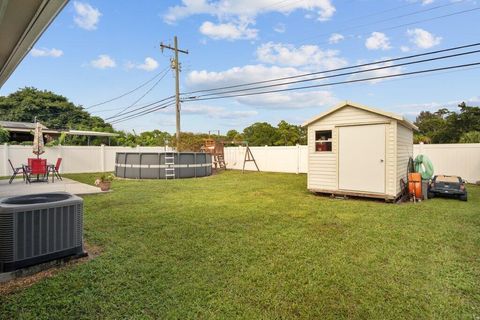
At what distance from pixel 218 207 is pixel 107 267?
3385 millimetres

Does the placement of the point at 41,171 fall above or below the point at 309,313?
above

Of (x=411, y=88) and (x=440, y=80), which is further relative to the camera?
(x=411, y=88)

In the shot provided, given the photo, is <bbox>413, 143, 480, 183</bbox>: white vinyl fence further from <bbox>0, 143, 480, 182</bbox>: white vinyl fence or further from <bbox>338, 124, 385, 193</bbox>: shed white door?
<bbox>338, 124, 385, 193</bbox>: shed white door

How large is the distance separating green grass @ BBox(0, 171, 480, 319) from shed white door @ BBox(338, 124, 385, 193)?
5.41 feet

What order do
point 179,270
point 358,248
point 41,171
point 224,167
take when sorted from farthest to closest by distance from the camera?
point 224,167 < point 41,171 < point 358,248 < point 179,270

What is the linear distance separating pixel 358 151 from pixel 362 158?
8.5 inches

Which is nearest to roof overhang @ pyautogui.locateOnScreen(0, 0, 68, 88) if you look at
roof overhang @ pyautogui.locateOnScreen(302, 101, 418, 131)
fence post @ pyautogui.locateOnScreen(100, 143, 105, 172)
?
roof overhang @ pyautogui.locateOnScreen(302, 101, 418, 131)

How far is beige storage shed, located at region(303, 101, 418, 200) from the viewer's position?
22.5 ft

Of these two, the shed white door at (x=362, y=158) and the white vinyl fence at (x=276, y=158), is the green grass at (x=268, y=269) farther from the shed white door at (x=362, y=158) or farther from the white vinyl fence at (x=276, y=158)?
the white vinyl fence at (x=276, y=158)

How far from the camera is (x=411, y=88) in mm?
13367

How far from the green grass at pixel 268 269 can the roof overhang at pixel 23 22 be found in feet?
Answer: 8.16

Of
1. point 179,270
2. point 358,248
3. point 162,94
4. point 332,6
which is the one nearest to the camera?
point 179,270

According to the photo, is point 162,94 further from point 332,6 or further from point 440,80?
point 440,80

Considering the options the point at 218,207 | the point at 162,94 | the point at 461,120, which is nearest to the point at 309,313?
the point at 218,207
